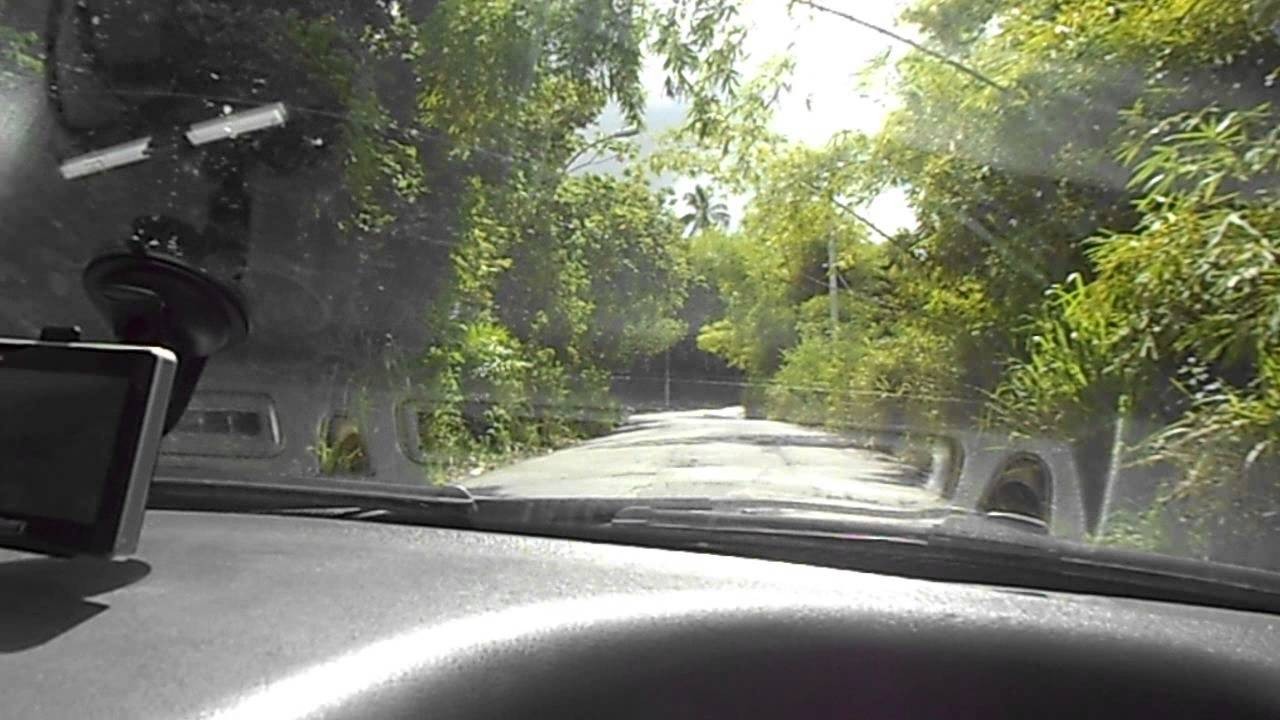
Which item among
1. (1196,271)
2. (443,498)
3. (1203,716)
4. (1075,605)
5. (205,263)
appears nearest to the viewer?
(1203,716)

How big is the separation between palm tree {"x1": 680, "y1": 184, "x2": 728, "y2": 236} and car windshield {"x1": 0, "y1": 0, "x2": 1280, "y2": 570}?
0.01 meters

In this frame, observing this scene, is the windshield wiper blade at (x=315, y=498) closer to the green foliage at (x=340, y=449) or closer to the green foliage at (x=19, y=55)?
the green foliage at (x=340, y=449)

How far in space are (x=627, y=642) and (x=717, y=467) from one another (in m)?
1.71

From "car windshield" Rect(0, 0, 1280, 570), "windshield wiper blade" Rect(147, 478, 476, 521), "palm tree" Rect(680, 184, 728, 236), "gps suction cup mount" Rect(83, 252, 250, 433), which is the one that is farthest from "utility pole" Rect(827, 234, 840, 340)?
"gps suction cup mount" Rect(83, 252, 250, 433)

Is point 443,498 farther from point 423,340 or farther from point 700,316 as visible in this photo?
point 423,340

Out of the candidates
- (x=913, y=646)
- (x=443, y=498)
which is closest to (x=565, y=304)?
(x=443, y=498)

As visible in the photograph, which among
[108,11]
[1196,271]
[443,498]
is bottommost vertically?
[443,498]

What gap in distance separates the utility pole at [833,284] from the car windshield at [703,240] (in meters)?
0.01

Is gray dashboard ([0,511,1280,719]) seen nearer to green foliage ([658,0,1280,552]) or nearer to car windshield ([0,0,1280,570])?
car windshield ([0,0,1280,570])

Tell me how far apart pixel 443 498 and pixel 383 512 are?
0.43 feet

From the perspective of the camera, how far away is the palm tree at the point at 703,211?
4184mm

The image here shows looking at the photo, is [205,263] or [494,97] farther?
[494,97]

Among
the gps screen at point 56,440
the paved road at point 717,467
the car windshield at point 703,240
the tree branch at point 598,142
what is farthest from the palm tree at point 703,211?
the gps screen at point 56,440

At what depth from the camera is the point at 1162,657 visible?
188cm
